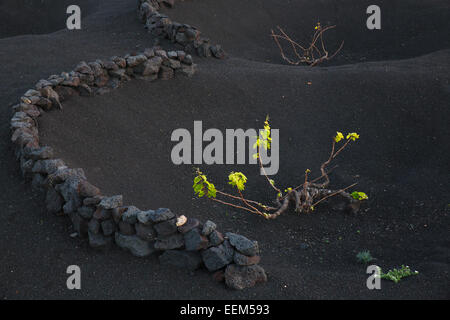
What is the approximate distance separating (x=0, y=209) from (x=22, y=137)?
976 mm

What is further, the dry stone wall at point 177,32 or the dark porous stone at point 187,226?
the dry stone wall at point 177,32

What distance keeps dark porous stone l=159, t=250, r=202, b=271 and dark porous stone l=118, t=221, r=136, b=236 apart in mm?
407

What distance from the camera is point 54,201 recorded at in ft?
16.1

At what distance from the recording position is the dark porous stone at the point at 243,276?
13.7 feet

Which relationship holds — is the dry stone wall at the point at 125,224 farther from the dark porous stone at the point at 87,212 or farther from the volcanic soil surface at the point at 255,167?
the volcanic soil surface at the point at 255,167

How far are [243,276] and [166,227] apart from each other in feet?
2.82

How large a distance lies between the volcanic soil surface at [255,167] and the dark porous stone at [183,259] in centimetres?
9

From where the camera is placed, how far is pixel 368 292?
4160 mm

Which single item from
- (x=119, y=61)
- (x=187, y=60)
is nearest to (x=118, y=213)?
(x=119, y=61)

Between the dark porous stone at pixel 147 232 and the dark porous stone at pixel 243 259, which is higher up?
the dark porous stone at pixel 147 232

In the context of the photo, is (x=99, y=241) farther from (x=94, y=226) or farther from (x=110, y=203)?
(x=110, y=203)

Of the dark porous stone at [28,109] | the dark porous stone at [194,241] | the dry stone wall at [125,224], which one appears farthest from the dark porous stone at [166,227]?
the dark porous stone at [28,109]

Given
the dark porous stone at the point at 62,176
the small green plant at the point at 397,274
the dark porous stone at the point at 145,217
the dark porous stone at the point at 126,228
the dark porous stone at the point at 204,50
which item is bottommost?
the small green plant at the point at 397,274

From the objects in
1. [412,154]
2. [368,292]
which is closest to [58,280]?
[368,292]
